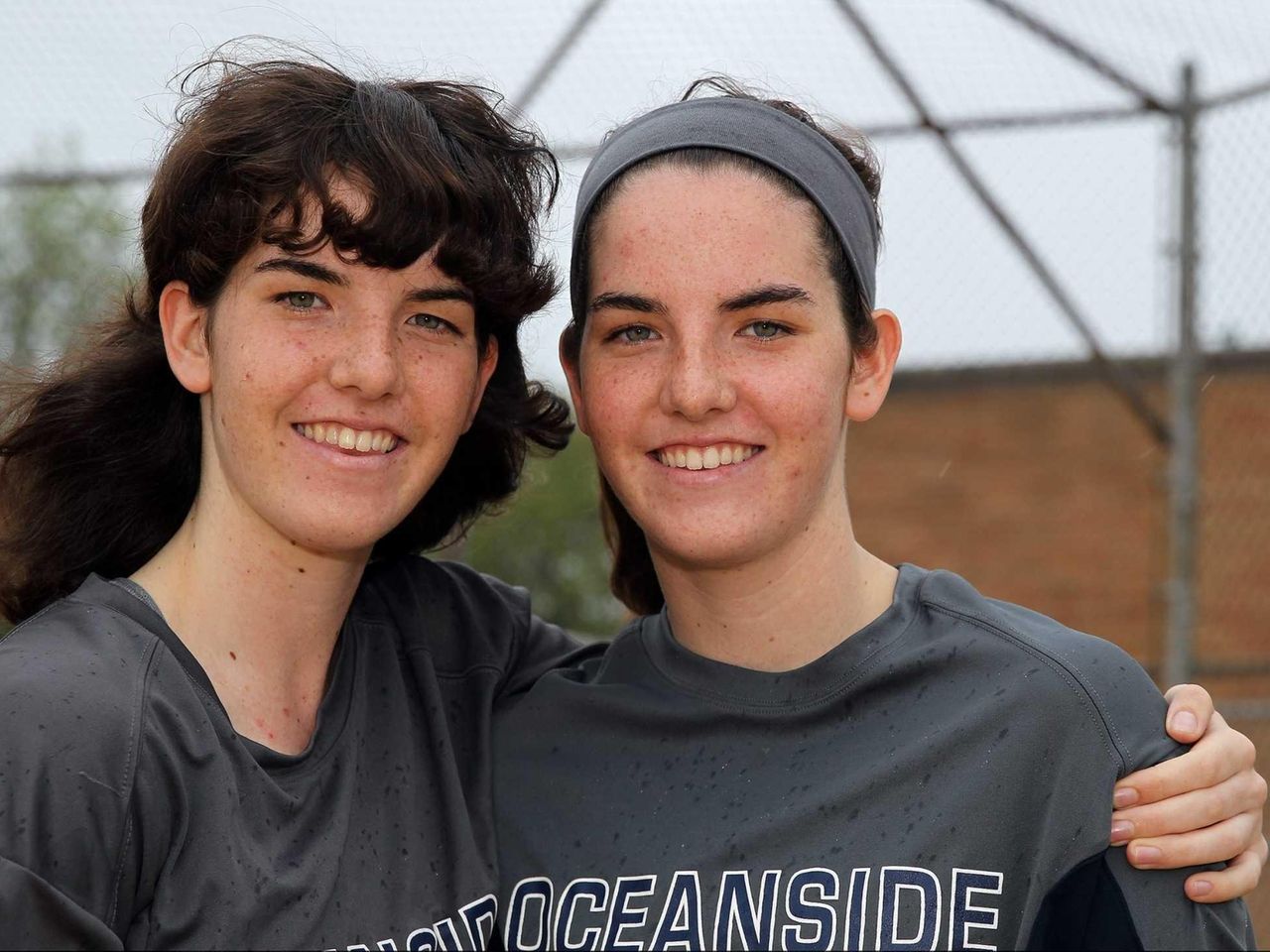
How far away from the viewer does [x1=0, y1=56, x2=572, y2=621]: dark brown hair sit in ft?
7.66

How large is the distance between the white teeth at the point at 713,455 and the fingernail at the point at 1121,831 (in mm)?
798

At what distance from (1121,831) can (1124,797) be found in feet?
0.17

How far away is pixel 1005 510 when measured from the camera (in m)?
11.3

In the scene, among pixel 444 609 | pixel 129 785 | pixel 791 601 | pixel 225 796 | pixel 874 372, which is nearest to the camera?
pixel 129 785

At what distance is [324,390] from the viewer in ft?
7.63

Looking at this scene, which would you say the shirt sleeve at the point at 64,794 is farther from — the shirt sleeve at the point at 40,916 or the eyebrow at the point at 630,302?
the eyebrow at the point at 630,302

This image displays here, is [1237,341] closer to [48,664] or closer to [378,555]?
[378,555]

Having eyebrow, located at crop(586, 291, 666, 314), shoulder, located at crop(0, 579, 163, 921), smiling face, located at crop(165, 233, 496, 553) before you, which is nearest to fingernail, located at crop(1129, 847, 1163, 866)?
eyebrow, located at crop(586, 291, 666, 314)

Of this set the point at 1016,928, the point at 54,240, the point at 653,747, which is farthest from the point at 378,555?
the point at 54,240

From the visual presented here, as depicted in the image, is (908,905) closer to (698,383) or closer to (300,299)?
(698,383)

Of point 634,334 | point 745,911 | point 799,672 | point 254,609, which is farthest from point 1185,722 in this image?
point 254,609

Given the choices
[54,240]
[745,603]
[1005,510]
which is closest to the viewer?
[745,603]

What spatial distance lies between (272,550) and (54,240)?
28.8 ft

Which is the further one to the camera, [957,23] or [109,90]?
[109,90]
